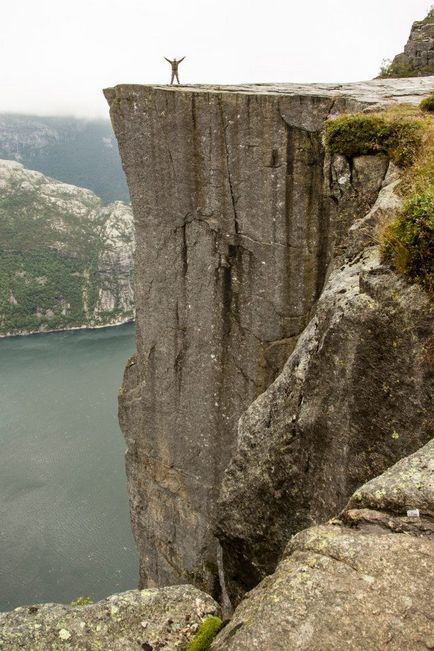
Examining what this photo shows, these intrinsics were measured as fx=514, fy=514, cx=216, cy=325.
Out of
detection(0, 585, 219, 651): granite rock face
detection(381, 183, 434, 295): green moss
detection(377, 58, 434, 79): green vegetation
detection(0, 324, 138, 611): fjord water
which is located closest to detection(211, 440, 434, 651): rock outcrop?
detection(0, 585, 219, 651): granite rock face

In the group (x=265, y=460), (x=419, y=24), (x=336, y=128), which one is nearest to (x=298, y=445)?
(x=265, y=460)

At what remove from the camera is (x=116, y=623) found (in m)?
5.18

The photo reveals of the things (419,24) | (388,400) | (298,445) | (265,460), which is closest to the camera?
(388,400)

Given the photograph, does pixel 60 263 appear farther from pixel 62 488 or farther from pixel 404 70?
pixel 404 70

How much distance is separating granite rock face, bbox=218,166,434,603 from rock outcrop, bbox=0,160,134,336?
444 ft

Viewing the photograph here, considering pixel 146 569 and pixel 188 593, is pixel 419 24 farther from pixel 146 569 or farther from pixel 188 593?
pixel 188 593

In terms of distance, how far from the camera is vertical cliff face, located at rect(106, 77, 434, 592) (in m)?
12.2

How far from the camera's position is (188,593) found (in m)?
5.53

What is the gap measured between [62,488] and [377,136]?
50.8m

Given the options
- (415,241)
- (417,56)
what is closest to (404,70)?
(417,56)

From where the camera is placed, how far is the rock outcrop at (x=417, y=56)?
95.1 ft

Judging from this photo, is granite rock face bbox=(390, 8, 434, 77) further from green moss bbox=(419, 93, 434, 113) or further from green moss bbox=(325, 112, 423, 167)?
green moss bbox=(325, 112, 423, 167)

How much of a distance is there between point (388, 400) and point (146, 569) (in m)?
15.7

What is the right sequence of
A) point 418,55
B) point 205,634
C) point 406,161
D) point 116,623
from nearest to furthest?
point 205,634, point 116,623, point 406,161, point 418,55
